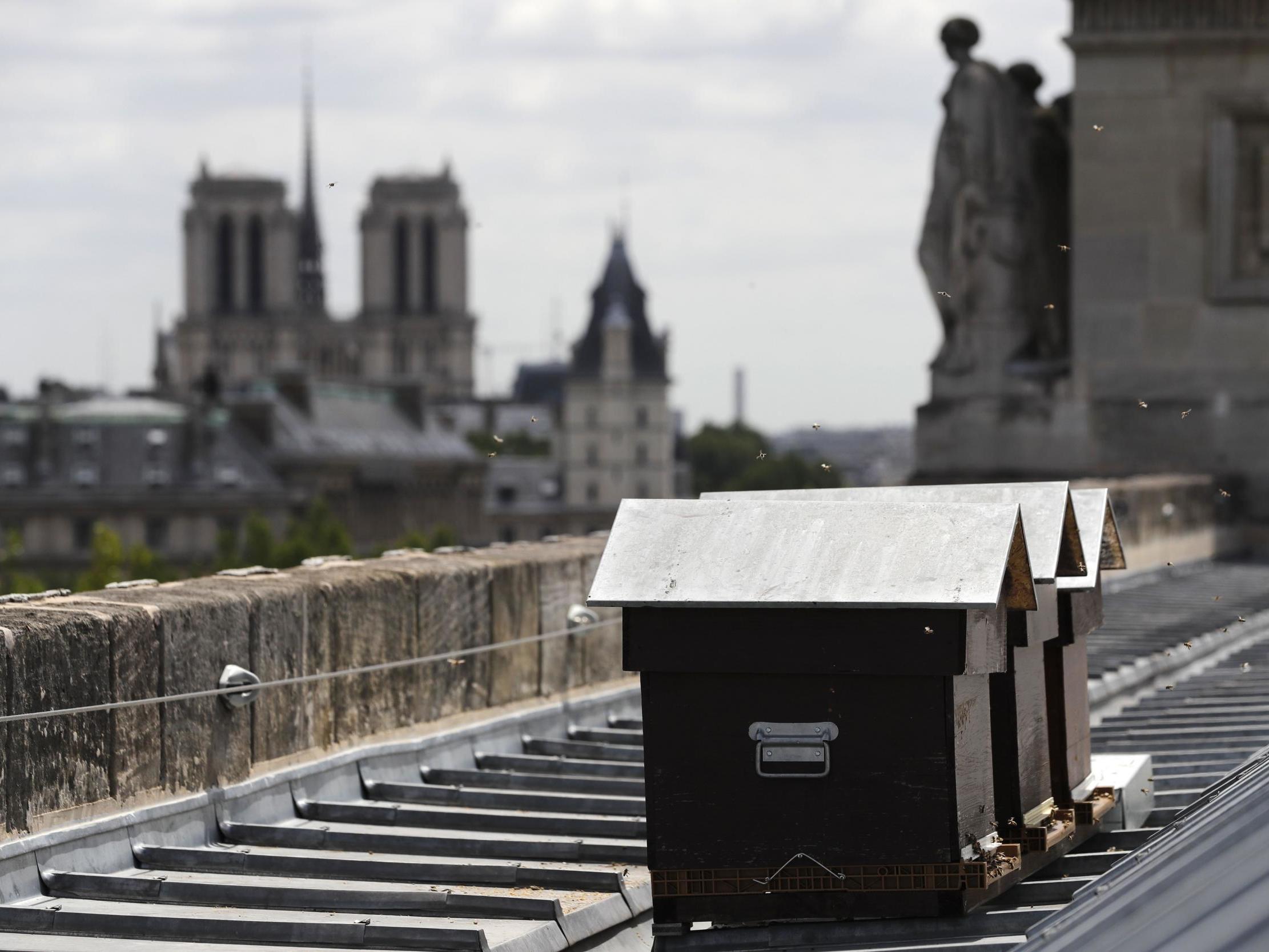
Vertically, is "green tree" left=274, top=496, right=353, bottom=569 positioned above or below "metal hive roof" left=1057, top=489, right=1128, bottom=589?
below

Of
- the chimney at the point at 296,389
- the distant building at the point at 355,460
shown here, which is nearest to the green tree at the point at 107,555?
the distant building at the point at 355,460

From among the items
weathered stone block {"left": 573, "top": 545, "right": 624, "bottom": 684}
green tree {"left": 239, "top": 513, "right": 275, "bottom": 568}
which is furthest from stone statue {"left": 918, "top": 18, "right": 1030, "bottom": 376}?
green tree {"left": 239, "top": 513, "right": 275, "bottom": 568}

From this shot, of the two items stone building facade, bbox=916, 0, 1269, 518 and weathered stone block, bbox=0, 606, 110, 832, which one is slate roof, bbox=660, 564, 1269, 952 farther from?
stone building facade, bbox=916, 0, 1269, 518

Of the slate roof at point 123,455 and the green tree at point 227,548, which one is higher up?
the slate roof at point 123,455

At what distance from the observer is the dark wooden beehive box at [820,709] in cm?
661

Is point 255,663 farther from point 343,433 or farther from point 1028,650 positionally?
point 343,433

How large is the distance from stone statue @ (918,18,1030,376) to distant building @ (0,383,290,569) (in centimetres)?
12706

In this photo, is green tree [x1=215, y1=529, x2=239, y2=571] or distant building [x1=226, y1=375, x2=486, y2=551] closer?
green tree [x1=215, y1=529, x2=239, y2=571]

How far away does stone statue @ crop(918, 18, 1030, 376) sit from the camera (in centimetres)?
2641

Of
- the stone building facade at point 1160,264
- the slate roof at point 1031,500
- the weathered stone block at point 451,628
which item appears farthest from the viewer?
the stone building facade at point 1160,264

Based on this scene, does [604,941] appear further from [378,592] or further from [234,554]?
[234,554]

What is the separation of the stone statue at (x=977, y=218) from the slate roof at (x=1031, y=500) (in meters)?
18.5

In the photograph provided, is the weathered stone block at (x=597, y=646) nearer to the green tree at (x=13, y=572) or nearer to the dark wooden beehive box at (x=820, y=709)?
the dark wooden beehive box at (x=820, y=709)

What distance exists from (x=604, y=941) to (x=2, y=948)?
5.56 ft
